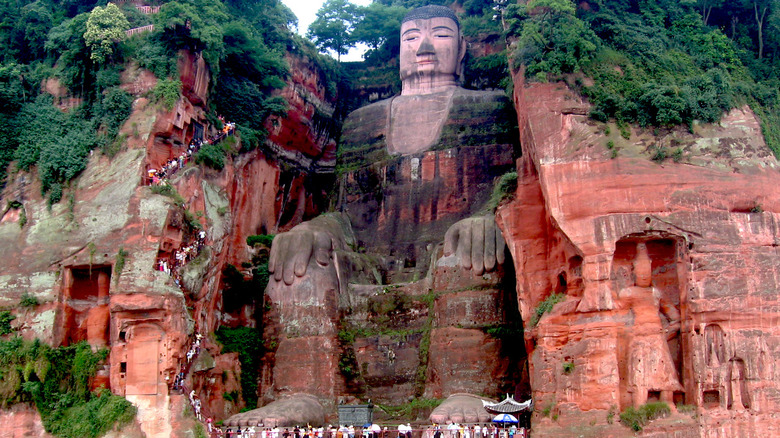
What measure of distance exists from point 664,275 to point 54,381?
46.0 ft

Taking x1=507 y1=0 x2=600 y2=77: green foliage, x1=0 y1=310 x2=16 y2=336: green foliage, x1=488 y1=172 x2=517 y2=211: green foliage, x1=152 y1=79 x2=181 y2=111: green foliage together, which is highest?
x1=507 y1=0 x2=600 y2=77: green foliage

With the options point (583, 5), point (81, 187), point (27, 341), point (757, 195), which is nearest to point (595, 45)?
point (583, 5)

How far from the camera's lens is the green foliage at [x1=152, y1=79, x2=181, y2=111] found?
27.3 m

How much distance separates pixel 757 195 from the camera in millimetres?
23672

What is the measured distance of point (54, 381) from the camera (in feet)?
80.6

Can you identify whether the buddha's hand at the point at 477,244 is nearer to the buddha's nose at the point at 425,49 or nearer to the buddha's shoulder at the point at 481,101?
the buddha's shoulder at the point at 481,101

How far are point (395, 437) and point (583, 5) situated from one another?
12145 mm

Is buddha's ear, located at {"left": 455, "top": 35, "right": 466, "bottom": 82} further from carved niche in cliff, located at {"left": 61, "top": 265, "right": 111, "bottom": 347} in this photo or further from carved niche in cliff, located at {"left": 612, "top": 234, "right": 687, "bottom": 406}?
carved niche in cliff, located at {"left": 61, "top": 265, "right": 111, "bottom": 347}

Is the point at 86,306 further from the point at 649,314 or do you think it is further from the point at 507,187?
the point at 649,314

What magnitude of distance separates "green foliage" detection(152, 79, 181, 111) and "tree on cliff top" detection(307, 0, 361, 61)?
38.3 feet

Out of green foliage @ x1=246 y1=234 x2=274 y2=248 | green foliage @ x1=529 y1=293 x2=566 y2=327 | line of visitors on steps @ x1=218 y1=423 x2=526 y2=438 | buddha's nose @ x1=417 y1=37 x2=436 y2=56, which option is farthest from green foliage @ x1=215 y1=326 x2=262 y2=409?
buddha's nose @ x1=417 y1=37 x2=436 y2=56

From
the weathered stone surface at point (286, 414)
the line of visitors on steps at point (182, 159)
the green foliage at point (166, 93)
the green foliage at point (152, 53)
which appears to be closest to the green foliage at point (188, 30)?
the green foliage at point (152, 53)

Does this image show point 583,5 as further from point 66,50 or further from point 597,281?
point 66,50

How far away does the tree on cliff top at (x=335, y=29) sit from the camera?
38312 mm
